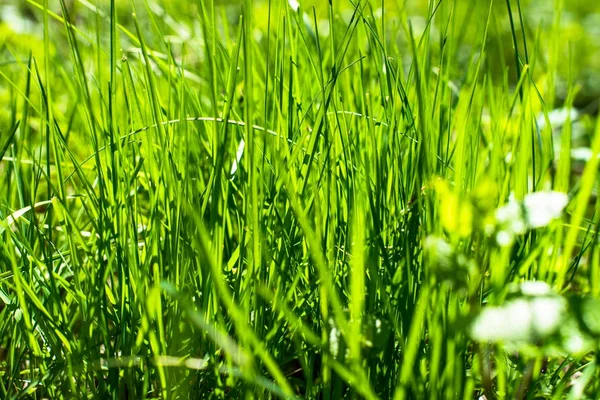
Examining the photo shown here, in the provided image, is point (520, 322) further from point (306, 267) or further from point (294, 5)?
point (294, 5)

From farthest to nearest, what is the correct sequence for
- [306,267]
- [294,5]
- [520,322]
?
[294,5] < [306,267] < [520,322]

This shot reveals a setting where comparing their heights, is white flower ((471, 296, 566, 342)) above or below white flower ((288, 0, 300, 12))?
below

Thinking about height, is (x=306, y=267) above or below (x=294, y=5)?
below

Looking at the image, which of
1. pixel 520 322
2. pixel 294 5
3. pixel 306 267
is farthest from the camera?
pixel 294 5

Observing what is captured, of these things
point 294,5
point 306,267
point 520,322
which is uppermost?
point 294,5

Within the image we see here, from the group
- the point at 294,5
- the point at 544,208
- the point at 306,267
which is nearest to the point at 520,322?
the point at 544,208

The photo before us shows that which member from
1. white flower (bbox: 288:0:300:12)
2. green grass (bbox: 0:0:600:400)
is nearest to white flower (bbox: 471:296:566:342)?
green grass (bbox: 0:0:600:400)

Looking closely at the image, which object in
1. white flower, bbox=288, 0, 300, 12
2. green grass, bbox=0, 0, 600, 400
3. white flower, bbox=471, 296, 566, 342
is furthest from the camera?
white flower, bbox=288, 0, 300, 12

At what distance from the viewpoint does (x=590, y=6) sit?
154 inches

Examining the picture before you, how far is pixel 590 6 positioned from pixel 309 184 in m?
3.43

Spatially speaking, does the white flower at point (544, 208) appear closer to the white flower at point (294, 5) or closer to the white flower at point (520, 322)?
the white flower at point (520, 322)

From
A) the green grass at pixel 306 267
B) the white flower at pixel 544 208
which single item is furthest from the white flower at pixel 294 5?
the white flower at pixel 544 208

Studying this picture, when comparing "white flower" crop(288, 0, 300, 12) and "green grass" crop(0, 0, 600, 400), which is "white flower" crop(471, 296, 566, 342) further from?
"white flower" crop(288, 0, 300, 12)

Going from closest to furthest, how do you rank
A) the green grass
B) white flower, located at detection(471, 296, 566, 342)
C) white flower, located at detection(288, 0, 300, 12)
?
white flower, located at detection(471, 296, 566, 342) → the green grass → white flower, located at detection(288, 0, 300, 12)
